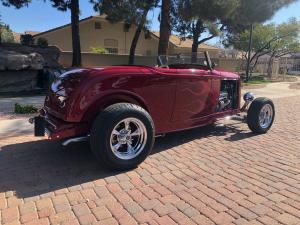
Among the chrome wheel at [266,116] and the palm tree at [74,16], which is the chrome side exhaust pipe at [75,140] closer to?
the chrome wheel at [266,116]

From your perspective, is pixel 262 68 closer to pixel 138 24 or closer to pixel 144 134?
pixel 138 24

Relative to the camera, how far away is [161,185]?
159 inches

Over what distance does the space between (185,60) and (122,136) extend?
2595 mm

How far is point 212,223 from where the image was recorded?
3197 mm

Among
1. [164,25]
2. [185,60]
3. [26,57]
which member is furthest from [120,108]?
[164,25]

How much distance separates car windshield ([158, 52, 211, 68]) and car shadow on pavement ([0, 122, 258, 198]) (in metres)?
1.27

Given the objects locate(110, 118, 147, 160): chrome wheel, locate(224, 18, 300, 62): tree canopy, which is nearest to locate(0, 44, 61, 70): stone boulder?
locate(110, 118, 147, 160): chrome wheel

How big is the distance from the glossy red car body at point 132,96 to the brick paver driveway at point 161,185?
0.50m

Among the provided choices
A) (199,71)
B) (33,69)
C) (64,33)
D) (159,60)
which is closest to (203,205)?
(199,71)

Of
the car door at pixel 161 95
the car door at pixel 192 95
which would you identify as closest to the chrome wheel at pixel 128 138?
the car door at pixel 161 95

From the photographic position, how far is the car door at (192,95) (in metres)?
5.28

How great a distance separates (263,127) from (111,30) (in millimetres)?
28153

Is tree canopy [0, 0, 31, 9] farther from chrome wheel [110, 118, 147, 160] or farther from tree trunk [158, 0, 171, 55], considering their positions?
chrome wheel [110, 118, 147, 160]

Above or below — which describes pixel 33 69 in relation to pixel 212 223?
above
